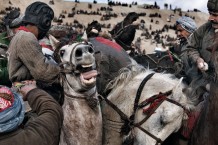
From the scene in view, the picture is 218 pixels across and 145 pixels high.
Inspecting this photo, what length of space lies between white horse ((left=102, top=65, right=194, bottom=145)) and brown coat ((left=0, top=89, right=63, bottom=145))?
1099 mm

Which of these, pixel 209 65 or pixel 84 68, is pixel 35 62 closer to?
pixel 84 68

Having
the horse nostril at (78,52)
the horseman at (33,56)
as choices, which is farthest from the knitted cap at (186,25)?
the horse nostril at (78,52)

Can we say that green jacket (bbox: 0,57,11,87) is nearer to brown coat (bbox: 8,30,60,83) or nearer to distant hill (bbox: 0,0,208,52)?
brown coat (bbox: 8,30,60,83)

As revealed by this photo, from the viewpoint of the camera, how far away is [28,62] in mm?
4617

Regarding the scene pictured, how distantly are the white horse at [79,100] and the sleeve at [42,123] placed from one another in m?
0.38

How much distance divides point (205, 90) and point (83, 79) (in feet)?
5.18

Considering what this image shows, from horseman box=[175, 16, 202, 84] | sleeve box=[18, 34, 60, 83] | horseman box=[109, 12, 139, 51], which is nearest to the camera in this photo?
sleeve box=[18, 34, 60, 83]

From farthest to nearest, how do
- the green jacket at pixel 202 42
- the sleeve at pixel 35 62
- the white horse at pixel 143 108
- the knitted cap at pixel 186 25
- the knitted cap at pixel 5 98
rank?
the knitted cap at pixel 186 25 < the green jacket at pixel 202 42 < the sleeve at pixel 35 62 < the white horse at pixel 143 108 < the knitted cap at pixel 5 98

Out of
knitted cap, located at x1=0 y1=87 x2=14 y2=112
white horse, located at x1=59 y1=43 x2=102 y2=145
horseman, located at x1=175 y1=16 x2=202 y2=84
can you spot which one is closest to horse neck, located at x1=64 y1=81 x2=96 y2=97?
white horse, located at x1=59 y1=43 x2=102 y2=145

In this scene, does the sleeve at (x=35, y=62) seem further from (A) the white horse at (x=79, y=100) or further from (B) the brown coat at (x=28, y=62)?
(A) the white horse at (x=79, y=100)

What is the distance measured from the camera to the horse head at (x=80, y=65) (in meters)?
3.84

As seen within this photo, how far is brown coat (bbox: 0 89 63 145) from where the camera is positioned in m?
3.16

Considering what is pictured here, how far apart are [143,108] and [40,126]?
4.93 feet

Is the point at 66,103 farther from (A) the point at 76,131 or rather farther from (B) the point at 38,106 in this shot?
(B) the point at 38,106
